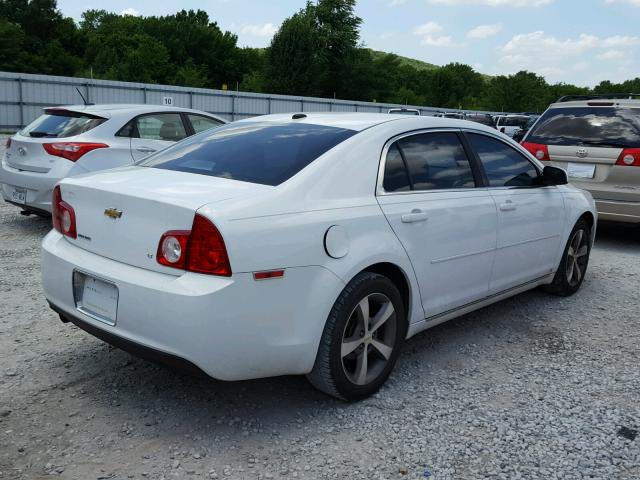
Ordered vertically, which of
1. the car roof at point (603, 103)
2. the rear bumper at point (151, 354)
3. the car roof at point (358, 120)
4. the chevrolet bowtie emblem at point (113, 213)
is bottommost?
the rear bumper at point (151, 354)

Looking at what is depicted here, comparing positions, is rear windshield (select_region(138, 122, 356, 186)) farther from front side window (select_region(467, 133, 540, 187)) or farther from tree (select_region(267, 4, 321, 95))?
tree (select_region(267, 4, 321, 95))

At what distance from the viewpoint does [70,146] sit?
6.97 meters

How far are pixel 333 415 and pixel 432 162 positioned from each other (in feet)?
5.53

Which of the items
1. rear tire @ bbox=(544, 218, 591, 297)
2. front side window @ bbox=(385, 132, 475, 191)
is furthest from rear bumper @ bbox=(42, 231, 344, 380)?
rear tire @ bbox=(544, 218, 591, 297)

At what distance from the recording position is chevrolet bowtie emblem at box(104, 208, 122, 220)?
3.07m

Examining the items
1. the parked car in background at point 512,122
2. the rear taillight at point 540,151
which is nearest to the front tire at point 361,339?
the rear taillight at point 540,151

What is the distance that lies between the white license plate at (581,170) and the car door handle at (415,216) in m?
4.79

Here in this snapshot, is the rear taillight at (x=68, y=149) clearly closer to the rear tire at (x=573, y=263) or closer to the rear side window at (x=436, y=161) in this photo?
the rear side window at (x=436, y=161)

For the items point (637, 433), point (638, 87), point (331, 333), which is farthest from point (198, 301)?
point (638, 87)

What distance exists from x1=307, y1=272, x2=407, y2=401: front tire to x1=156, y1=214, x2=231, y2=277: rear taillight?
0.68 m

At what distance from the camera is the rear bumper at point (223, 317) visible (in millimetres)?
2732

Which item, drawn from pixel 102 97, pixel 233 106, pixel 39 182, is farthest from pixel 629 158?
pixel 233 106

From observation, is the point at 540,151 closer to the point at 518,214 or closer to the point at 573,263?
the point at 573,263

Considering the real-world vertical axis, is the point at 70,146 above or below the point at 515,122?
below
